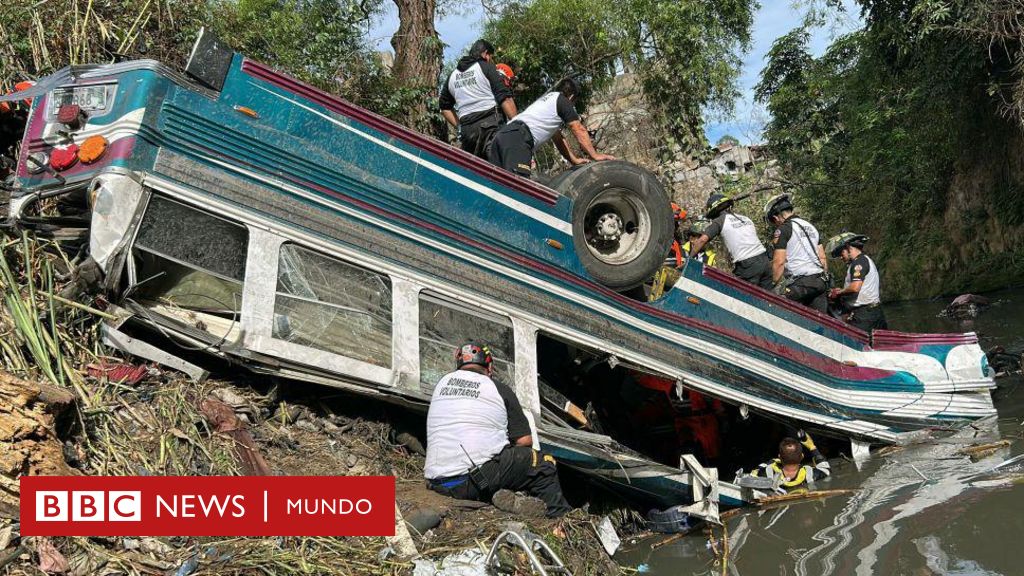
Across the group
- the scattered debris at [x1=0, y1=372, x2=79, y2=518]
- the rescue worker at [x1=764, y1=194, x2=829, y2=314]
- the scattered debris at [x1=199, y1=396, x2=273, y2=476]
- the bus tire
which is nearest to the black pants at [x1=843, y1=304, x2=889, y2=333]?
the rescue worker at [x1=764, y1=194, x2=829, y2=314]

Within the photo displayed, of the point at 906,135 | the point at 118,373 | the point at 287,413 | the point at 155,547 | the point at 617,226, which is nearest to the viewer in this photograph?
Result: the point at 155,547

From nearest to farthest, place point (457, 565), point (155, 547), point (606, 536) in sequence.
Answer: point (155, 547), point (457, 565), point (606, 536)

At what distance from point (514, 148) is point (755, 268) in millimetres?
2703

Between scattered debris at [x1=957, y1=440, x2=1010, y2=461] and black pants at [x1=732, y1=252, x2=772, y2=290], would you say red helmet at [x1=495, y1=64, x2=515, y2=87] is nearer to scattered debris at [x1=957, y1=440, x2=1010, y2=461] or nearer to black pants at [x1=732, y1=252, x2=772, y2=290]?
black pants at [x1=732, y1=252, x2=772, y2=290]

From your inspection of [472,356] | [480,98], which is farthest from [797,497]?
[480,98]

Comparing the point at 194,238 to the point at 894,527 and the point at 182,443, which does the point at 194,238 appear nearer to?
the point at 182,443

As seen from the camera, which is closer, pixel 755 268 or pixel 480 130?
pixel 480 130

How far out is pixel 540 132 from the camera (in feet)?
20.1

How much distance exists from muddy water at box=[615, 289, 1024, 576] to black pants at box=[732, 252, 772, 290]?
5.52 ft

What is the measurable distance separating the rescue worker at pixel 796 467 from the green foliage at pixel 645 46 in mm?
8737

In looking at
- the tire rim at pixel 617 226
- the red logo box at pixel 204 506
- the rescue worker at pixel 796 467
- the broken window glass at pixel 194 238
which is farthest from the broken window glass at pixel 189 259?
the rescue worker at pixel 796 467

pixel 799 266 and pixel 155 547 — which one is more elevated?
pixel 799 266

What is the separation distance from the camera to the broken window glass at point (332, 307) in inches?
178

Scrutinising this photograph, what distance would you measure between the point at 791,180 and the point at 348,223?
738 inches
